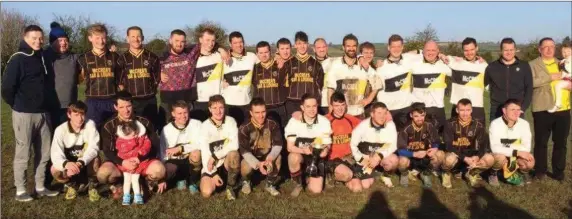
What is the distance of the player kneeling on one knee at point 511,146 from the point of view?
22.4 ft

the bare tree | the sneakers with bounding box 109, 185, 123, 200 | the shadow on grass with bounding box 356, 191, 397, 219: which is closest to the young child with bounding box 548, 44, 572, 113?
the shadow on grass with bounding box 356, 191, 397, 219

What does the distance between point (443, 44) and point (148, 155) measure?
2652 centimetres

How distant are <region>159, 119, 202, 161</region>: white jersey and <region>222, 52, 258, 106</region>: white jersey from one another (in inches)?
32.5

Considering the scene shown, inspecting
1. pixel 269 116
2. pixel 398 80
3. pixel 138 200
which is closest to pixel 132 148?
pixel 138 200

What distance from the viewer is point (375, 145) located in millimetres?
6883

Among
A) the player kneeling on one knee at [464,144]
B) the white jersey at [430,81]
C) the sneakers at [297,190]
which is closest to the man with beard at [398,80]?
the white jersey at [430,81]

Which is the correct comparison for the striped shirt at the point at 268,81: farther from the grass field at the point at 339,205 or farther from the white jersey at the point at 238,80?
the grass field at the point at 339,205

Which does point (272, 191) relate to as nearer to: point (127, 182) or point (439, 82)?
point (127, 182)

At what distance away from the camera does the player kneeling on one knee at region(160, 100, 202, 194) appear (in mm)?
6480

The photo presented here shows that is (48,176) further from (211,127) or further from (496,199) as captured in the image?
(496,199)

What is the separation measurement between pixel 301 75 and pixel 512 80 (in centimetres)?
305

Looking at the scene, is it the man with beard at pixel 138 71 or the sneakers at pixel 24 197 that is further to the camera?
the man with beard at pixel 138 71

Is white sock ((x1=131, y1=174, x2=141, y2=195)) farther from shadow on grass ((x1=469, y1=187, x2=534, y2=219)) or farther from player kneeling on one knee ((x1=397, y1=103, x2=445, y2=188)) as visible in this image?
shadow on grass ((x1=469, y1=187, x2=534, y2=219))

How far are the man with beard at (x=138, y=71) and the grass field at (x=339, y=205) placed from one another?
142 centimetres
